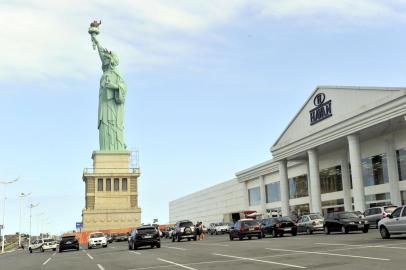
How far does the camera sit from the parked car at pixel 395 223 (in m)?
23.3

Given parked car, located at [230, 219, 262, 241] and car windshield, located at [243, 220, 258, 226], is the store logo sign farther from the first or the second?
parked car, located at [230, 219, 262, 241]

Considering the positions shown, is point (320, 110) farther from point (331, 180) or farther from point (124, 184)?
point (124, 184)

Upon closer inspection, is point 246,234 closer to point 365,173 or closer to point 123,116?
point 365,173

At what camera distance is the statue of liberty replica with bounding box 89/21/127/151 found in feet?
331

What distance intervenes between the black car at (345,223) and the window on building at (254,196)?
173ft

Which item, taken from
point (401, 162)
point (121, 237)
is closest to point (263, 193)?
point (121, 237)

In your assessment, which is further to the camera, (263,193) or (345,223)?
(263,193)

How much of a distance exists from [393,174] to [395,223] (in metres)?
28.2

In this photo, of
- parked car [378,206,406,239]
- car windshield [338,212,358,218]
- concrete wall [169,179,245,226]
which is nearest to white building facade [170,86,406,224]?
car windshield [338,212,358,218]

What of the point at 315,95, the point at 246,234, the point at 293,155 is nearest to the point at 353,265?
the point at 246,234

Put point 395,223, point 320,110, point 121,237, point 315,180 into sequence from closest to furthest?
point 395,223 < point 320,110 < point 315,180 < point 121,237

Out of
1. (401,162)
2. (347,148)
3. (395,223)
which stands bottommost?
(395,223)

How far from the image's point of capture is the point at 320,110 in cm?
5794

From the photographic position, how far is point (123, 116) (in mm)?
103562
